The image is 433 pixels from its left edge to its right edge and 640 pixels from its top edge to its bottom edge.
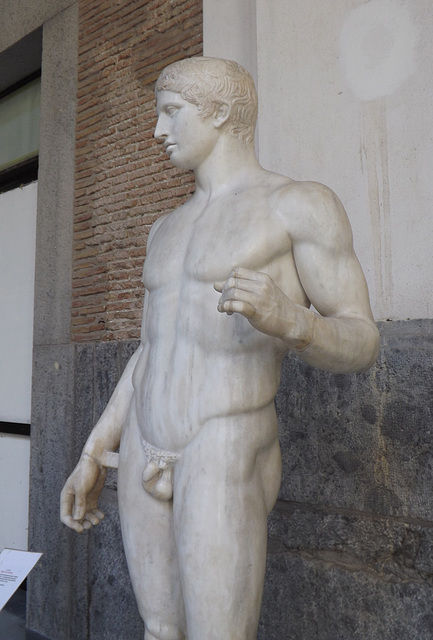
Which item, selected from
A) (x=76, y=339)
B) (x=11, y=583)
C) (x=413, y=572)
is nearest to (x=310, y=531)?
(x=413, y=572)

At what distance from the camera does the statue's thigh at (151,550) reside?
1.78 meters

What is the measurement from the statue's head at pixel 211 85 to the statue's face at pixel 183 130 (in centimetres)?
2

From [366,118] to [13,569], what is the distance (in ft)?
7.96

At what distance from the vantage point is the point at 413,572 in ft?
8.47

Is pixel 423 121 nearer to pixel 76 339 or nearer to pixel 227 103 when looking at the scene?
pixel 227 103

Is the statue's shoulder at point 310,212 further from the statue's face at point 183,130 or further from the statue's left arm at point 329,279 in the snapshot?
the statue's face at point 183,130

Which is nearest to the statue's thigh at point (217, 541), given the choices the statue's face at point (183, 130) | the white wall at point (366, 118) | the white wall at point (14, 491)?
the statue's face at point (183, 130)

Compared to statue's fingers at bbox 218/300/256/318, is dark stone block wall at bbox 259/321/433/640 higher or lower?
lower

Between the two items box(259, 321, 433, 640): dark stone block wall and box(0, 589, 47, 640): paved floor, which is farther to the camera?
box(0, 589, 47, 640): paved floor

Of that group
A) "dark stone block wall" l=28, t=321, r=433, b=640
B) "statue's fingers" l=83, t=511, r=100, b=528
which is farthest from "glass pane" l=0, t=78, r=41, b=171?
"statue's fingers" l=83, t=511, r=100, b=528

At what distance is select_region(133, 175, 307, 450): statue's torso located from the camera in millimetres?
1721

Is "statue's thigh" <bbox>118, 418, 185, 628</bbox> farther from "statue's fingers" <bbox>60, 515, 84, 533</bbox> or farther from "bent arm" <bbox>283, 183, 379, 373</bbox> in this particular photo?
"bent arm" <bbox>283, 183, 379, 373</bbox>

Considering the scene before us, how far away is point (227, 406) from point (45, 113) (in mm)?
3841

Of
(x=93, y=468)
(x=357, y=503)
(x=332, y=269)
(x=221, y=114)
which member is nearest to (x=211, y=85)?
(x=221, y=114)
